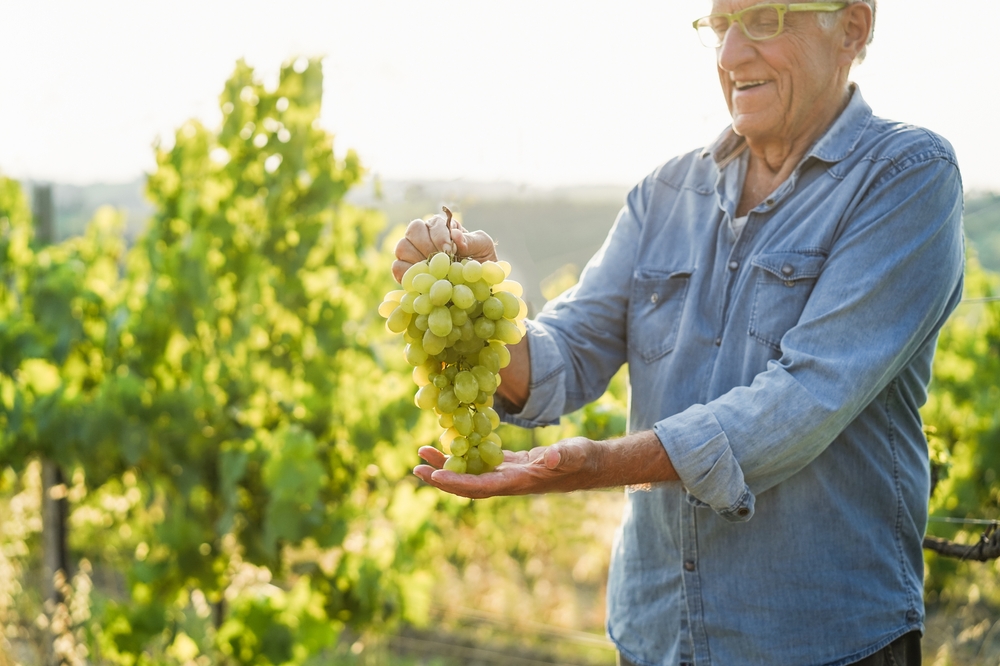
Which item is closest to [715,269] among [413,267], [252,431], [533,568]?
[413,267]

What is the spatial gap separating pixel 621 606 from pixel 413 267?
89cm

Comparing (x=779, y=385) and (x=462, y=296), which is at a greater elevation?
(x=462, y=296)

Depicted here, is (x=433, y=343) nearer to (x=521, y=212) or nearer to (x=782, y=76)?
(x=782, y=76)

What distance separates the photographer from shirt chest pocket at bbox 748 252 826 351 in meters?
1.64

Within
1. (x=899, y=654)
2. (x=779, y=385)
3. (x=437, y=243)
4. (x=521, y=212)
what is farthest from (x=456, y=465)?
(x=521, y=212)

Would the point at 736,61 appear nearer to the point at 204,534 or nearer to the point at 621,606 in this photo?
the point at 621,606

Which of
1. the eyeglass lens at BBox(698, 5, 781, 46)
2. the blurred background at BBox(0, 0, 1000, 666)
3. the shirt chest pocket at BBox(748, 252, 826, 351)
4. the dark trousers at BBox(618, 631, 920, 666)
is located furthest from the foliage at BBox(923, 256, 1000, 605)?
the eyeglass lens at BBox(698, 5, 781, 46)

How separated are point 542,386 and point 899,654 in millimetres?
853

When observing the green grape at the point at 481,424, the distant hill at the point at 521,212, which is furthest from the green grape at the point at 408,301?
the distant hill at the point at 521,212

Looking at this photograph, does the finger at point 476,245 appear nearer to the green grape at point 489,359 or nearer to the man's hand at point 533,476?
the green grape at point 489,359

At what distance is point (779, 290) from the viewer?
5.49ft

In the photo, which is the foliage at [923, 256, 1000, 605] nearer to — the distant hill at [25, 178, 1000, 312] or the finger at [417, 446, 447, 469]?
the distant hill at [25, 178, 1000, 312]

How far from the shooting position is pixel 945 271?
1.53 m

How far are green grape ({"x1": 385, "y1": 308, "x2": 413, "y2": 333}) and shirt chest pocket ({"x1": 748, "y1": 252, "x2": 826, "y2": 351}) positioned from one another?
Answer: 680mm
